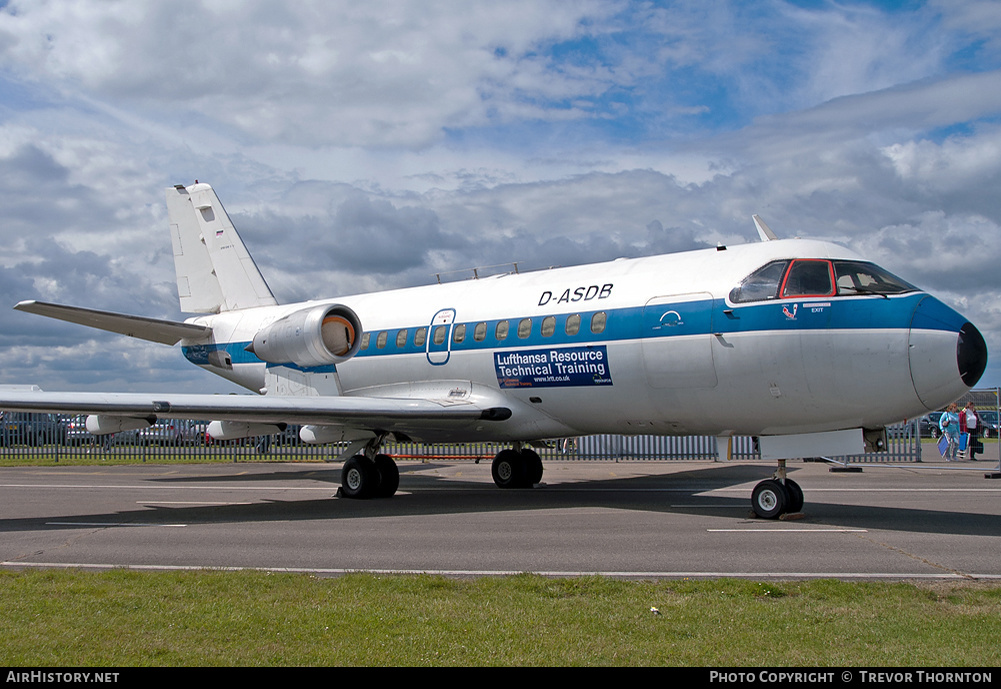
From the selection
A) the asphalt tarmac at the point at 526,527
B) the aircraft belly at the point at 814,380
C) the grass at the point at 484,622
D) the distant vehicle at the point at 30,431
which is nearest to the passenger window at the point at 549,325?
the asphalt tarmac at the point at 526,527

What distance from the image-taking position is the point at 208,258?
23719 mm

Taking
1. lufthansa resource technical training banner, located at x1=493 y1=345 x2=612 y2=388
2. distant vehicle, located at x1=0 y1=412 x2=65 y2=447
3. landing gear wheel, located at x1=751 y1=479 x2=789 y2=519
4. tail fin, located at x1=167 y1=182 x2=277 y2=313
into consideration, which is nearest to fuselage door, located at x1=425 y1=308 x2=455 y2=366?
lufthansa resource technical training banner, located at x1=493 y1=345 x2=612 y2=388

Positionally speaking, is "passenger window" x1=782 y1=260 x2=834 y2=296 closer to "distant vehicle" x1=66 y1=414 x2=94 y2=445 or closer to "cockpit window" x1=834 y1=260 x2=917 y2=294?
"cockpit window" x1=834 y1=260 x2=917 y2=294

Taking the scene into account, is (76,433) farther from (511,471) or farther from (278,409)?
(278,409)

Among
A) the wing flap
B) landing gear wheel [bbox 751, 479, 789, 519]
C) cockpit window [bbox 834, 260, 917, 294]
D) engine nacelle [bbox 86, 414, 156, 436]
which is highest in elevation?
cockpit window [bbox 834, 260, 917, 294]

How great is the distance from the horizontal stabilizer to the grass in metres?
10.3

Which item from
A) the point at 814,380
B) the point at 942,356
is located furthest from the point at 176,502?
the point at 942,356

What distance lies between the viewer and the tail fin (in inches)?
907

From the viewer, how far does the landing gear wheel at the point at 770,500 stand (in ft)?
41.5

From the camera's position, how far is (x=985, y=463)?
1016 inches

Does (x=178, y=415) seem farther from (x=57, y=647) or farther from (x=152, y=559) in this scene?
(x=57, y=647)

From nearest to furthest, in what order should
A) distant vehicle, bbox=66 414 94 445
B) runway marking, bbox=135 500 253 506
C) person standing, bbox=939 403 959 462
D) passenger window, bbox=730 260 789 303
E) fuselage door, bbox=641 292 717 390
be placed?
passenger window, bbox=730 260 789 303 → fuselage door, bbox=641 292 717 390 → runway marking, bbox=135 500 253 506 → person standing, bbox=939 403 959 462 → distant vehicle, bbox=66 414 94 445

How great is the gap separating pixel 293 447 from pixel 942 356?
26.9m
